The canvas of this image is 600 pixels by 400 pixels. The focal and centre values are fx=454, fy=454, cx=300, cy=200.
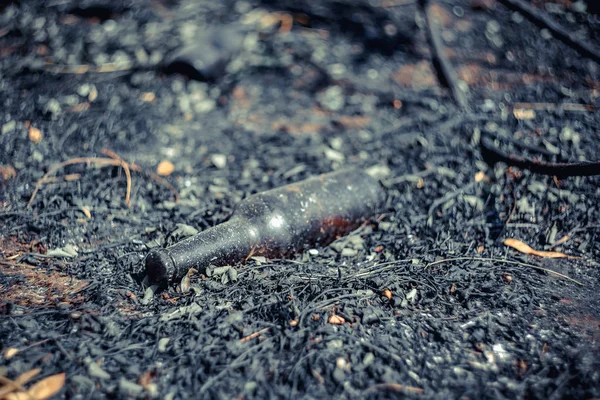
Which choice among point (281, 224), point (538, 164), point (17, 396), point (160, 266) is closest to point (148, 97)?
point (281, 224)

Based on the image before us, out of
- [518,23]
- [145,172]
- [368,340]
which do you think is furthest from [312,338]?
[518,23]

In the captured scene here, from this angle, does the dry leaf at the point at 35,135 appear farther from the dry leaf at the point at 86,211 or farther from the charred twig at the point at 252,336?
the charred twig at the point at 252,336

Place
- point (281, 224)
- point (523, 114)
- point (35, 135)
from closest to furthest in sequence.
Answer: point (281, 224) → point (35, 135) → point (523, 114)

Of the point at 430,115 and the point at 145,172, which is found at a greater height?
the point at 430,115

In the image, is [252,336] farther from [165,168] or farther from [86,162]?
[86,162]

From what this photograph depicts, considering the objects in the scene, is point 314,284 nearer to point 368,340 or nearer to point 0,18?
point 368,340

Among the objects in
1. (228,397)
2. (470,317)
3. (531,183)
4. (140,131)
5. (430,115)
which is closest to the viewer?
(228,397)
